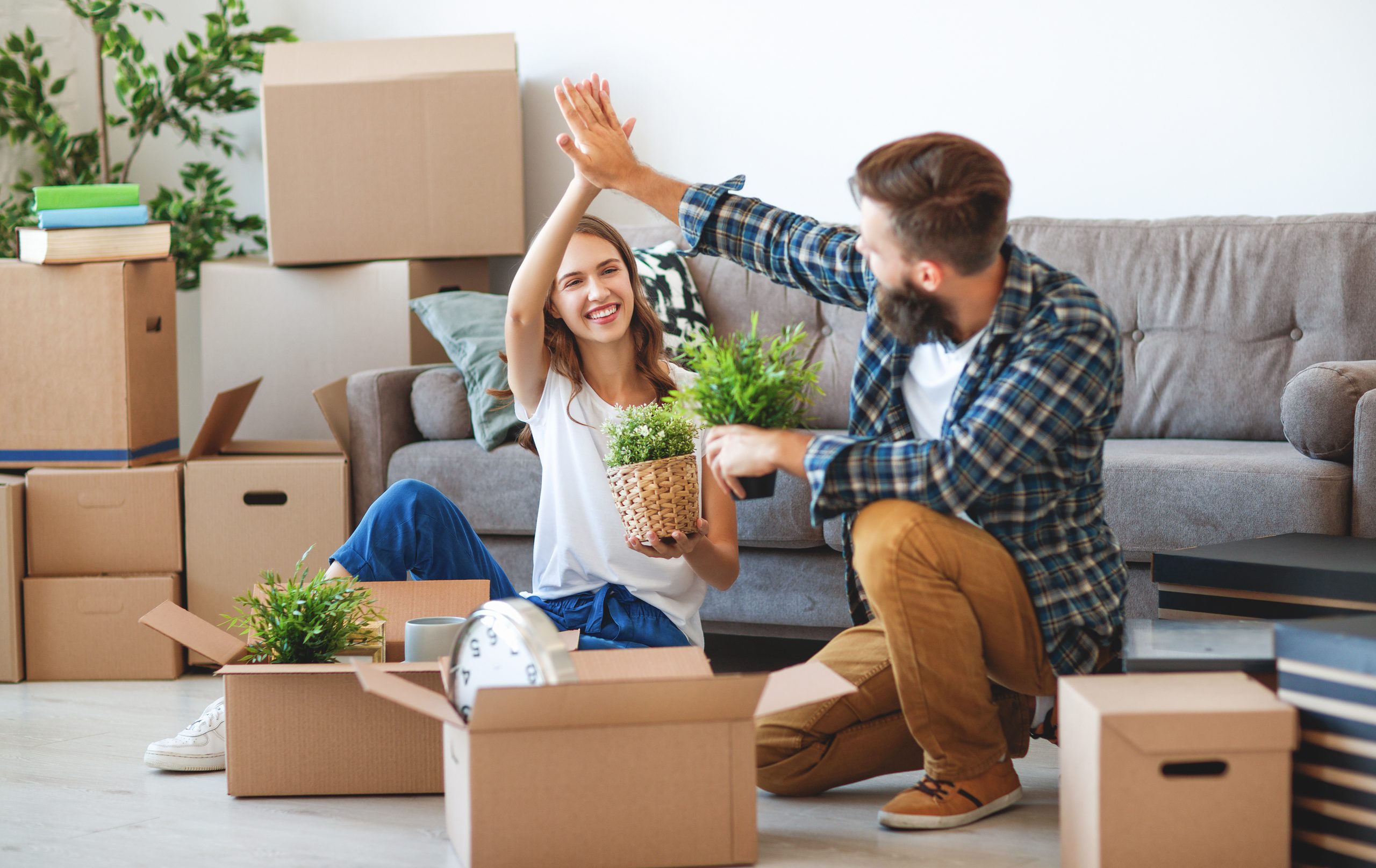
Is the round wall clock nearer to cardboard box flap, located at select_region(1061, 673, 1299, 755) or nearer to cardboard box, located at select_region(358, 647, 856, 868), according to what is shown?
cardboard box, located at select_region(358, 647, 856, 868)

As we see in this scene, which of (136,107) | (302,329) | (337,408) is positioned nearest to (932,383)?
(337,408)

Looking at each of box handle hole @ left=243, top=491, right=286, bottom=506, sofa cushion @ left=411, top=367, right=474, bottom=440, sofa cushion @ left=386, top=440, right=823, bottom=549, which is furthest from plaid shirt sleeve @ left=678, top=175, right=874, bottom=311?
box handle hole @ left=243, top=491, right=286, bottom=506

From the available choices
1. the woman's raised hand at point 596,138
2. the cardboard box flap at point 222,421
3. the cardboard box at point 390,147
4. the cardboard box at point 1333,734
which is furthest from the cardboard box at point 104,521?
the cardboard box at point 1333,734

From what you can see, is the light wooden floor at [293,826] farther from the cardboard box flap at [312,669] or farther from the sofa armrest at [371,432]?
the sofa armrest at [371,432]

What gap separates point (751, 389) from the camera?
1.56m

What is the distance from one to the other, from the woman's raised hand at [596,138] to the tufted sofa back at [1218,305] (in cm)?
125

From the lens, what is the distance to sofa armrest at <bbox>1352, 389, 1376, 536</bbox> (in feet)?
6.79

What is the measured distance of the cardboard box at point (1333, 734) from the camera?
130 cm

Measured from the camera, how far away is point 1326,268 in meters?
2.67

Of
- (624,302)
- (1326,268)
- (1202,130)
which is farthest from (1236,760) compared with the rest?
(1202,130)

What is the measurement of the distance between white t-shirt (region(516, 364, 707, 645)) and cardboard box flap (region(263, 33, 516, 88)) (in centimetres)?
151

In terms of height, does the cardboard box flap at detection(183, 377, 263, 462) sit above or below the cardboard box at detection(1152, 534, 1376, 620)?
above

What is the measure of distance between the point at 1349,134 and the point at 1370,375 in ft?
3.28

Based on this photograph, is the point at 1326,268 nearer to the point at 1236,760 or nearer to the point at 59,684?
the point at 1236,760
